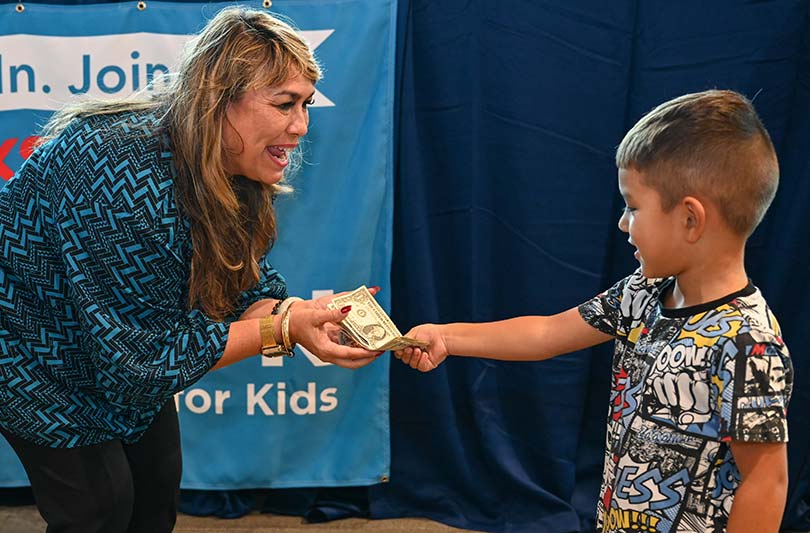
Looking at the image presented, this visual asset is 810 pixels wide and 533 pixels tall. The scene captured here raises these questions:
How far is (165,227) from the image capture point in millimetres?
1836

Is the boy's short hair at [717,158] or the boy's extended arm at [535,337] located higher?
the boy's short hair at [717,158]

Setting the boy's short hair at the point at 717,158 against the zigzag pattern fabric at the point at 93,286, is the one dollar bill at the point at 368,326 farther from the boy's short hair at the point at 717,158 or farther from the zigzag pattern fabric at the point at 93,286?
the boy's short hair at the point at 717,158

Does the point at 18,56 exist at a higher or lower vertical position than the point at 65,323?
higher

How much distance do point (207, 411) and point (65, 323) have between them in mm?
1298

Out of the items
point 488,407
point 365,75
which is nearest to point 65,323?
point 365,75

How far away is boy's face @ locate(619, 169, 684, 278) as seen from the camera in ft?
5.12

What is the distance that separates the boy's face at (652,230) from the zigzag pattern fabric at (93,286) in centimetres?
92

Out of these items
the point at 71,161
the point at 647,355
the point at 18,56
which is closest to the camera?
the point at 647,355

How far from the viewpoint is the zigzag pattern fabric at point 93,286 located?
1.80 metres

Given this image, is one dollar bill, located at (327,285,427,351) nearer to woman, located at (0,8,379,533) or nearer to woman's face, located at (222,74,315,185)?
woman, located at (0,8,379,533)

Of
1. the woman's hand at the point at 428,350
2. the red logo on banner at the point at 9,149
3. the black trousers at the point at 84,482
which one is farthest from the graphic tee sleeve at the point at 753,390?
the red logo on banner at the point at 9,149

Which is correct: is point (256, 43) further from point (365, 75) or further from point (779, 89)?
point (779, 89)

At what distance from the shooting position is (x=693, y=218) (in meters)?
→ 1.53

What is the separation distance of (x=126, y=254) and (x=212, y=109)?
357 mm
